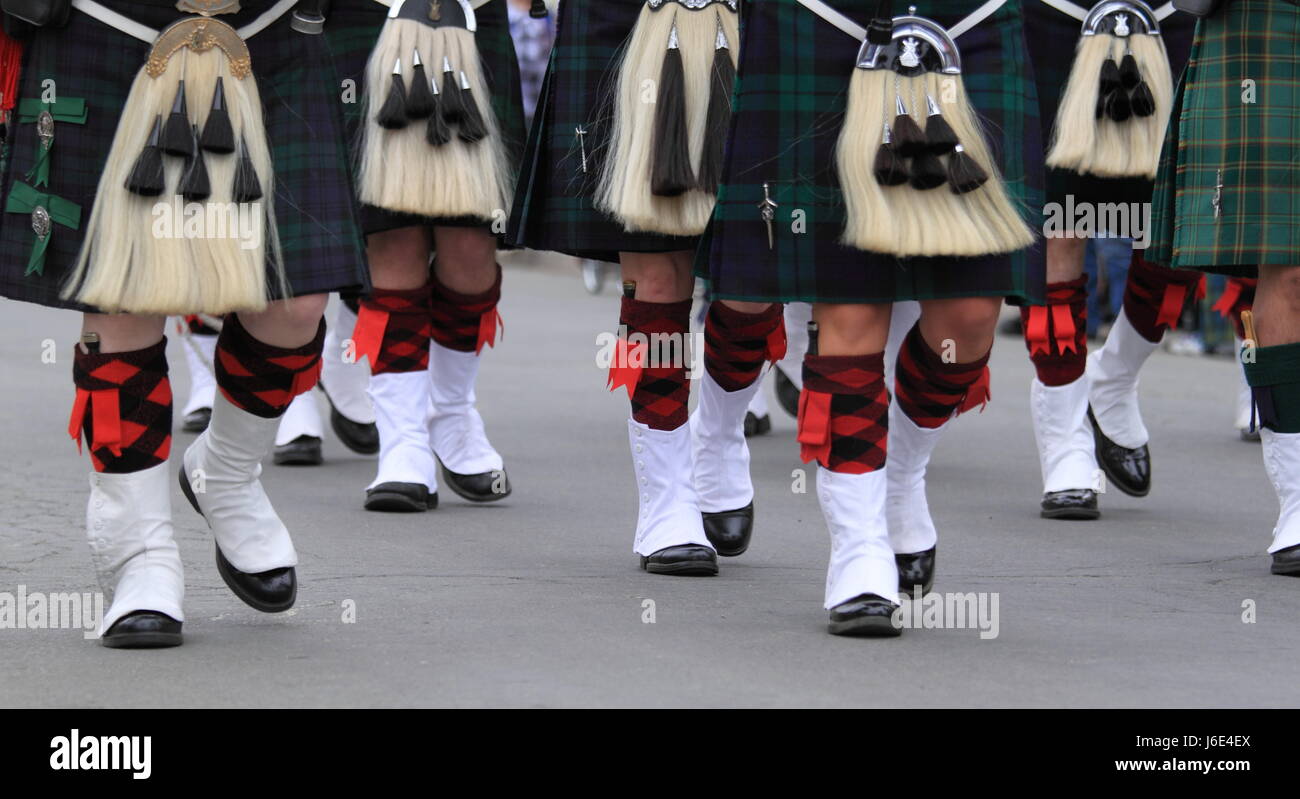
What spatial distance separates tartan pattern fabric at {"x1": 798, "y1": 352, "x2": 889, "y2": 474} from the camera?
152 inches

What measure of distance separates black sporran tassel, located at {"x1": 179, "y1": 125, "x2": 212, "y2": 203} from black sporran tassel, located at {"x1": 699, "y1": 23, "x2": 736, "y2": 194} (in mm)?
1302

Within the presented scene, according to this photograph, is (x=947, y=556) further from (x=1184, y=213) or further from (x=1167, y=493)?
(x=1167, y=493)

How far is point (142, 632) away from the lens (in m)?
3.74

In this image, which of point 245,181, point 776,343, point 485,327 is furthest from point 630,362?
point 245,181

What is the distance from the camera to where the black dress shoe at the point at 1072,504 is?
18.5ft

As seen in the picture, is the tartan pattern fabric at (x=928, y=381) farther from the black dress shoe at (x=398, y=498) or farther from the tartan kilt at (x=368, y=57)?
the black dress shoe at (x=398, y=498)

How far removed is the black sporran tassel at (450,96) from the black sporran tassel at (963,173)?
1.90 meters

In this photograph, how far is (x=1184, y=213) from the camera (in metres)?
4.80

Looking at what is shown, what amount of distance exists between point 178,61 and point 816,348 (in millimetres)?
1327

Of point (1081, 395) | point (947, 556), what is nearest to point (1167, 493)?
point (1081, 395)

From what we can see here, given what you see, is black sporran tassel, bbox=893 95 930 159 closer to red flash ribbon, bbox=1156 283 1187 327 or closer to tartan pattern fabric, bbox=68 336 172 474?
tartan pattern fabric, bbox=68 336 172 474

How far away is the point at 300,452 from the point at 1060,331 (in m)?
2.51

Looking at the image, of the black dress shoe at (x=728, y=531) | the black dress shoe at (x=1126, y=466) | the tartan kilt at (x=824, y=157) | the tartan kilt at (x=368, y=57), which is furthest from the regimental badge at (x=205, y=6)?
the black dress shoe at (x=1126, y=466)
